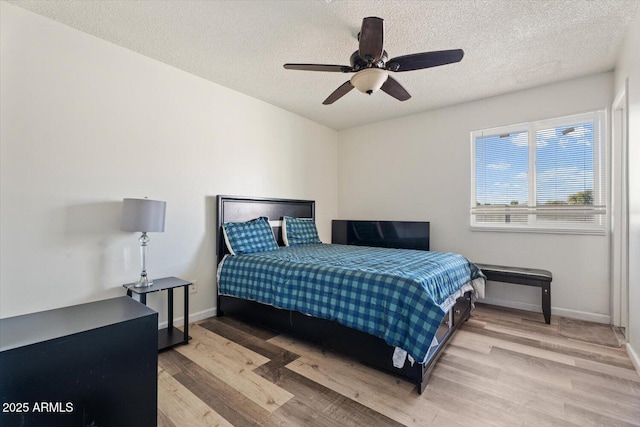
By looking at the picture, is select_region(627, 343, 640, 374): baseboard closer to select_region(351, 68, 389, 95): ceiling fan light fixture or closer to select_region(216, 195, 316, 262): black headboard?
select_region(351, 68, 389, 95): ceiling fan light fixture

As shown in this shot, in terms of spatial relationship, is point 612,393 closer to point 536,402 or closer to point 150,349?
point 536,402

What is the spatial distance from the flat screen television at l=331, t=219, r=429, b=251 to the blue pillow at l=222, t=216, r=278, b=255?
147cm

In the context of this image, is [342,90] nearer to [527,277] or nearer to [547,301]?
[527,277]

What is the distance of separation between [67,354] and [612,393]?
303 cm

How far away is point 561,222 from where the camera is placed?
3.23 meters

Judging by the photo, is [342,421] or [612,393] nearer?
[342,421]

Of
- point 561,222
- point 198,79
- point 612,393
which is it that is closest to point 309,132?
point 198,79

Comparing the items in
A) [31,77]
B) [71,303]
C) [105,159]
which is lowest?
[71,303]

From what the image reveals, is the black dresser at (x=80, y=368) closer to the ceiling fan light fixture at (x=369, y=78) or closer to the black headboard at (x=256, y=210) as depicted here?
the black headboard at (x=256, y=210)

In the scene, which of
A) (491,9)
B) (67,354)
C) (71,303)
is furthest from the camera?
(71,303)

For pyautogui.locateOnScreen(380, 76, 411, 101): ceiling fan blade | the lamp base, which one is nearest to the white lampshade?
the lamp base

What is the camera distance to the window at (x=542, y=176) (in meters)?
3.06

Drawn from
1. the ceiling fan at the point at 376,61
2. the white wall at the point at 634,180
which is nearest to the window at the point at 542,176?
the white wall at the point at 634,180

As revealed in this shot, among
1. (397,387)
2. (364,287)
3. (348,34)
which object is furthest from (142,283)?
(348,34)
